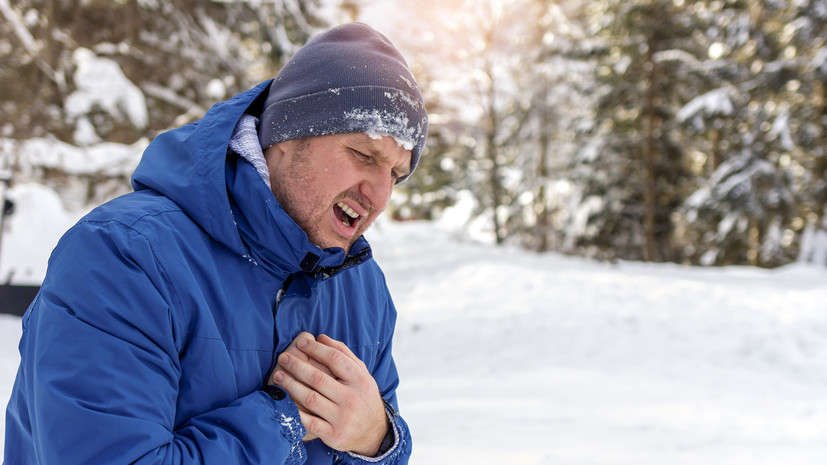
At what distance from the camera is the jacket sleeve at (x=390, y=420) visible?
1.51 m

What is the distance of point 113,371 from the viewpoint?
987 millimetres

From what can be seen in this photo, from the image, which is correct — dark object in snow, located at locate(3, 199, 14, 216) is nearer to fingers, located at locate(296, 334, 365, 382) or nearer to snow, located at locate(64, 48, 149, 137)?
snow, located at locate(64, 48, 149, 137)

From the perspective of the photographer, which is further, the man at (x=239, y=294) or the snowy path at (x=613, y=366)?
the snowy path at (x=613, y=366)

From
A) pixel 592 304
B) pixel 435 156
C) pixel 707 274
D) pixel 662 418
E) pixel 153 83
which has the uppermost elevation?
pixel 153 83

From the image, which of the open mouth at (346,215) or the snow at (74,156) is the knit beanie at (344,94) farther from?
the snow at (74,156)

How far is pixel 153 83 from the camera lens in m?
10.8

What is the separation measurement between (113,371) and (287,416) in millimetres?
363

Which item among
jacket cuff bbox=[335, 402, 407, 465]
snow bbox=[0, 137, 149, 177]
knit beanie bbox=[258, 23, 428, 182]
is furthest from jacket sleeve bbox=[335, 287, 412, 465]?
snow bbox=[0, 137, 149, 177]

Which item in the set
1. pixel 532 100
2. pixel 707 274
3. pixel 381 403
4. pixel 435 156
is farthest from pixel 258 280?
pixel 435 156

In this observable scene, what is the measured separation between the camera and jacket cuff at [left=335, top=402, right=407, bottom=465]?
4.91 ft

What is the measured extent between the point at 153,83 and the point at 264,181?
10.7 meters

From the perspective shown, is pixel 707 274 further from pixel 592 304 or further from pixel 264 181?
pixel 264 181

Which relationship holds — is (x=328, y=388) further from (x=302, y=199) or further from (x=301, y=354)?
(x=302, y=199)

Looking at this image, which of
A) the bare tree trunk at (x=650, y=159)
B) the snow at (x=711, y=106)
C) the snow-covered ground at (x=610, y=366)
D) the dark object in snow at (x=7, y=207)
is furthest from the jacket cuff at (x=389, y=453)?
the bare tree trunk at (x=650, y=159)
